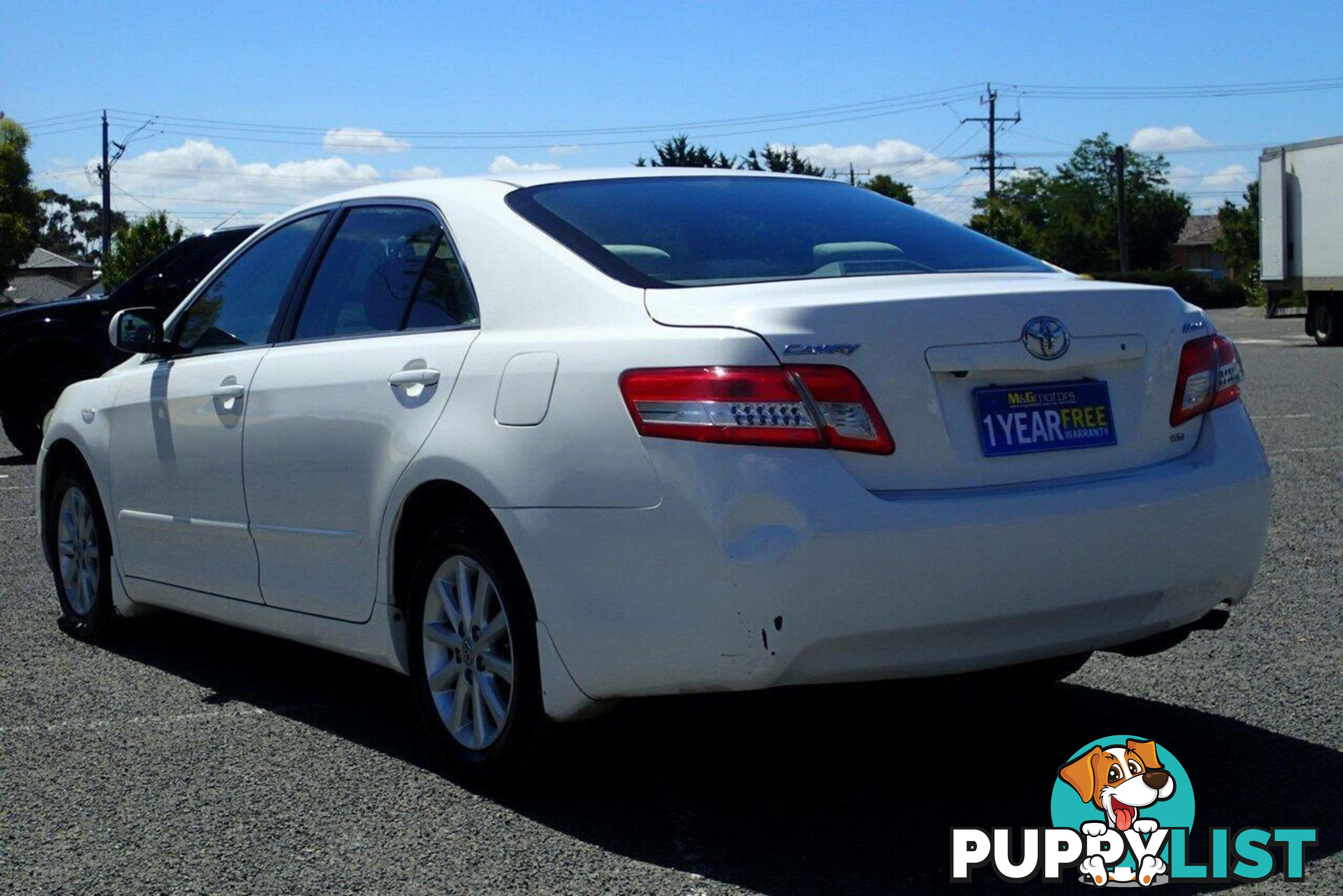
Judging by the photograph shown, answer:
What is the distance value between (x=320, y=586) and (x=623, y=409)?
1530 mm

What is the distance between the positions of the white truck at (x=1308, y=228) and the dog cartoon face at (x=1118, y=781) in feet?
90.9

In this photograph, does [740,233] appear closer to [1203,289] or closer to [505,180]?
[505,180]

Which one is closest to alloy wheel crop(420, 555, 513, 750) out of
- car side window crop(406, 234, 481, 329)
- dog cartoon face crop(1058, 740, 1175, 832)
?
car side window crop(406, 234, 481, 329)

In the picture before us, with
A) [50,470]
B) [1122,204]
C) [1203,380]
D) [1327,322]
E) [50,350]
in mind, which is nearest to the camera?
[1203,380]

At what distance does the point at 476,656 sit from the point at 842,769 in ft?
3.34

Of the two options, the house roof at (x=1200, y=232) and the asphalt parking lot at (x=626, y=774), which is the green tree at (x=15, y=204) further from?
the house roof at (x=1200, y=232)

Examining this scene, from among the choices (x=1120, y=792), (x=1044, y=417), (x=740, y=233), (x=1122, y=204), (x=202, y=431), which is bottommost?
(x=1120, y=792)

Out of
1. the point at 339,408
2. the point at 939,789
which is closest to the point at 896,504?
the point at 939,789

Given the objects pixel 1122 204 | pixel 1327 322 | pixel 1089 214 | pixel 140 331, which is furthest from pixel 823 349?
pixel 1089 214

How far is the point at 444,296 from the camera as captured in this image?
15.6ft

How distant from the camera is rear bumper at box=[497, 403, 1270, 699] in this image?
3676 mm

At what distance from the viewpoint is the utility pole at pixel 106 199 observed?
75.6m

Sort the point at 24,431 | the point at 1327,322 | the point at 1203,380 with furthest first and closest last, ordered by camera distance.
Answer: the point at 1327,322 < the point at 24,431 < the point at 1203,380

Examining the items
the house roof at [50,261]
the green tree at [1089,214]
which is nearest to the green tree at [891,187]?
the green tree at [1089,214]
